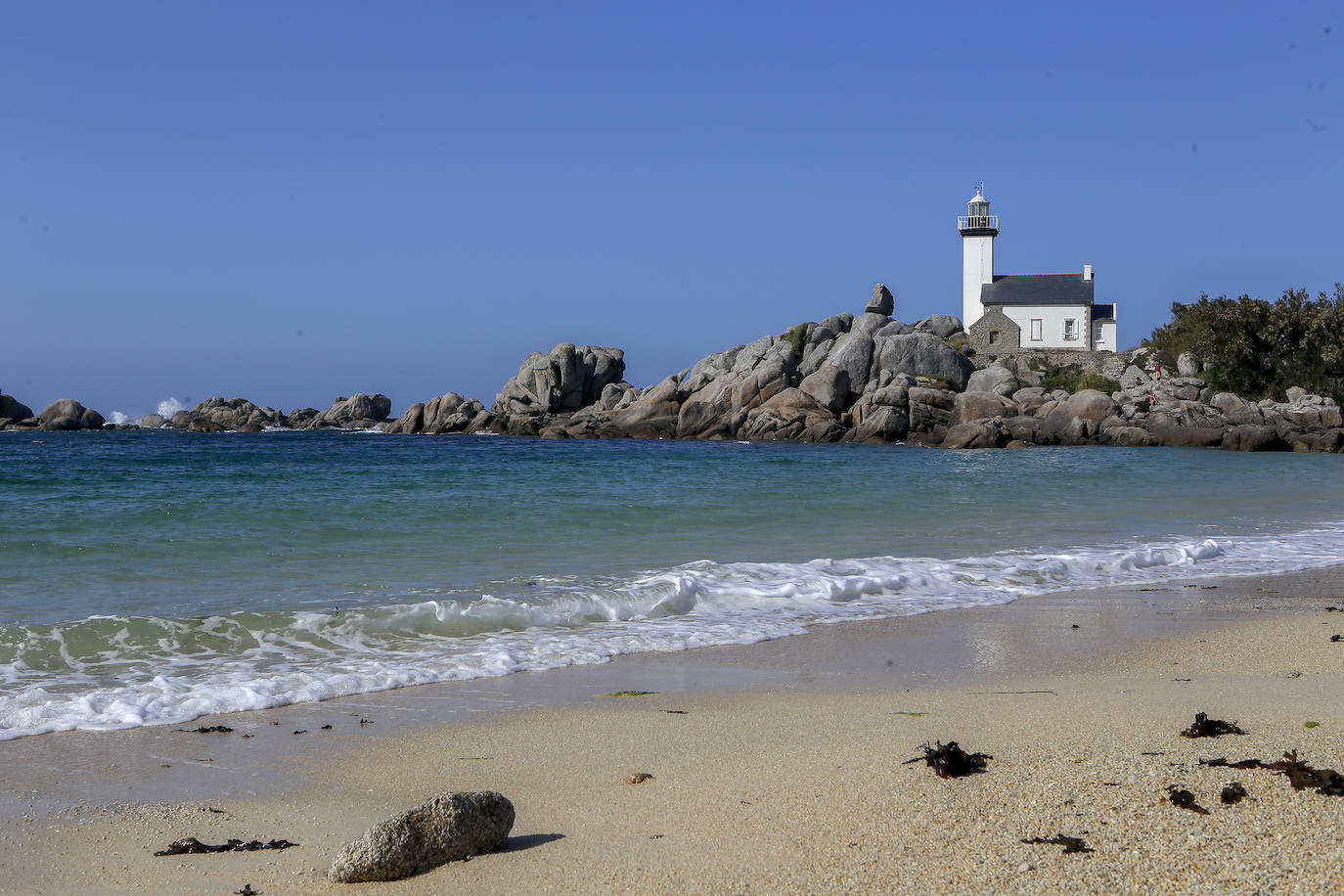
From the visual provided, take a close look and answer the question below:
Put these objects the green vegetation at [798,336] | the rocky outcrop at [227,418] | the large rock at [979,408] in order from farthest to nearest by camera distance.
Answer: the rocky outcrop at [227,418]
the green vegetation at [798,336]
the large rock at [979,408]

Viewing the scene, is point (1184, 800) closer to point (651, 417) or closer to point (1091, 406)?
point (1091, 406)

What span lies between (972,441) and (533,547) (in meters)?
33.2

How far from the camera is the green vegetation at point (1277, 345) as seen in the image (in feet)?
163

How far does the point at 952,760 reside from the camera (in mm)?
4352

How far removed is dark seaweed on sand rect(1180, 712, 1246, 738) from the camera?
475cm

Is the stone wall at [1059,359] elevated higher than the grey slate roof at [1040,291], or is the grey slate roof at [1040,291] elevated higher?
the grey slate roof at [1040,291]

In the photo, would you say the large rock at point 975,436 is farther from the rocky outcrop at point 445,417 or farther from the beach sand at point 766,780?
the beach sand at point 766,780

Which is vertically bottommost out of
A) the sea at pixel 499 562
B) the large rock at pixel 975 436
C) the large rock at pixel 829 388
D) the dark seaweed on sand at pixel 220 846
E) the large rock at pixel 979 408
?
the sea at pixel 499 562

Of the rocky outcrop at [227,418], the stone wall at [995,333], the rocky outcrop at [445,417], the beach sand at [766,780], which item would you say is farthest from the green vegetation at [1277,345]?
the rocky outcrop at [227,418]

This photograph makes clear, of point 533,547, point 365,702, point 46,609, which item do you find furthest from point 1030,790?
point 533,547

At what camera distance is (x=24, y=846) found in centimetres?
382

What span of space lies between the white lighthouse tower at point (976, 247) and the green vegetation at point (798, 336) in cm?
1349

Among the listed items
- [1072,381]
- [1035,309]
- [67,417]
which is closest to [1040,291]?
[1035,309]

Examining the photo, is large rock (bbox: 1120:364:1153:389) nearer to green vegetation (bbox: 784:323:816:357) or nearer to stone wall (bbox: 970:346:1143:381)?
stone wall (bbox: 970:346:1143:381)
